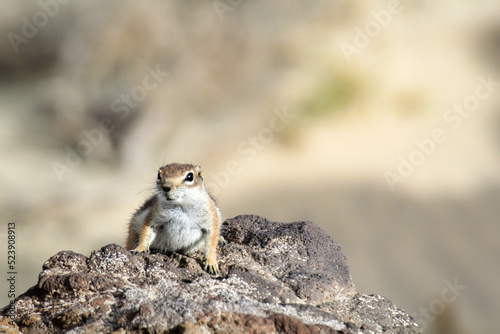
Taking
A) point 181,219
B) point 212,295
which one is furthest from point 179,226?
point 212,295

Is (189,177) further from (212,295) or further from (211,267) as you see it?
(212,295)

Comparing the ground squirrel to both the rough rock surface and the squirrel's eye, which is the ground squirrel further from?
the rough rock surface

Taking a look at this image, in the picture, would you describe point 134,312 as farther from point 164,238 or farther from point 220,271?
point 164,238

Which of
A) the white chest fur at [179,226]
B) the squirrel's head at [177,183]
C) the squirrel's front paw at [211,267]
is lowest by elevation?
the squirrel's front paw at [211,267]

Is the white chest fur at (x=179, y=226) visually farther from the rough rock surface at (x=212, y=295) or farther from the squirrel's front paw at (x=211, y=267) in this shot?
the squirrel's front paw at (x=211, y=267)

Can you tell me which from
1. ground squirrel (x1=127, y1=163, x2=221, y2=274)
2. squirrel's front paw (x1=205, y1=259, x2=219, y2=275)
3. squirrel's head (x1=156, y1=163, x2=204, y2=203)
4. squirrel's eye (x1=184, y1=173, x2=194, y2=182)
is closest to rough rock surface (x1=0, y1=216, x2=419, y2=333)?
squirrel's front paw (x1=205, y1=259, x2=219, y2=275)

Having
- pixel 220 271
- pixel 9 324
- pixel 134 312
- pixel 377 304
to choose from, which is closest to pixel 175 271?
pixel 220 271

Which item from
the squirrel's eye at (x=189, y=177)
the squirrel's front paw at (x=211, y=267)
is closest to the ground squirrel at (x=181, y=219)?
the squirrel's eye at (x=189, y=177)
